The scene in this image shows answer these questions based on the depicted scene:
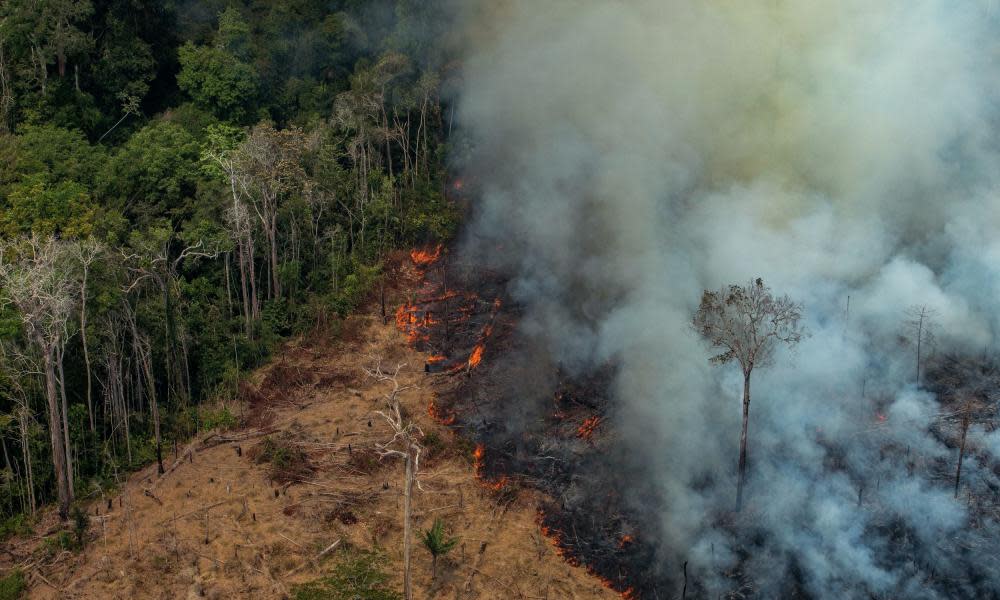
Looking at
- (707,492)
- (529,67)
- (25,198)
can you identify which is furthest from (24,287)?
(529,67)

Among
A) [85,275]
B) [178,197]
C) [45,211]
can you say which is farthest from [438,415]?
[45,211]

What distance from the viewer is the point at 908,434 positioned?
2606 cm

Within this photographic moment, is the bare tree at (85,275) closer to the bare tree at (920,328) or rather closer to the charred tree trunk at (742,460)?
the charred tree trunk at (742,460)

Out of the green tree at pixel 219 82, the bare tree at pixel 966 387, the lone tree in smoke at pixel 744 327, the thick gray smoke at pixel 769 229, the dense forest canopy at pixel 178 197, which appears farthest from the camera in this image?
the green tree at pixel 219 82

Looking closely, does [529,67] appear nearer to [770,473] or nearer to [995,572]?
[770,473]

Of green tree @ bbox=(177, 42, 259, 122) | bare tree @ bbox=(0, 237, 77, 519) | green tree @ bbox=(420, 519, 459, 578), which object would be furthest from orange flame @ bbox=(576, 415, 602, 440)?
green tree @ bbox=(177, 42, 259, 122)

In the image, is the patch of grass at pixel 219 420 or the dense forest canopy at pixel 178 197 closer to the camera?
the dense forest canopy at pixel 178 197

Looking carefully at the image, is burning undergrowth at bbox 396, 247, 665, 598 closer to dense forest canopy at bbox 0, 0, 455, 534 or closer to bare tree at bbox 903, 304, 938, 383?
dense forest canopy at bbox 0, 0, 455, 534

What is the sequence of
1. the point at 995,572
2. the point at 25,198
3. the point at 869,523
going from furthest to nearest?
the point at 25,198 → the point at 869,523 → the point at 995,572

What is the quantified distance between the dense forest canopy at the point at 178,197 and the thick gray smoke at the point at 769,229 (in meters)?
4.31

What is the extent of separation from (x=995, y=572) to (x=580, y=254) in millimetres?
17083

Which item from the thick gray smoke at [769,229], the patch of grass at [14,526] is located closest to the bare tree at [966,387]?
the thick gray smoke at [769,229]

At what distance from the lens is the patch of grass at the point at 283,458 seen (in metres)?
28.0

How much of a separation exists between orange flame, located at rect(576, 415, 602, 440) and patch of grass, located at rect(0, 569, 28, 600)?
14805 mm
